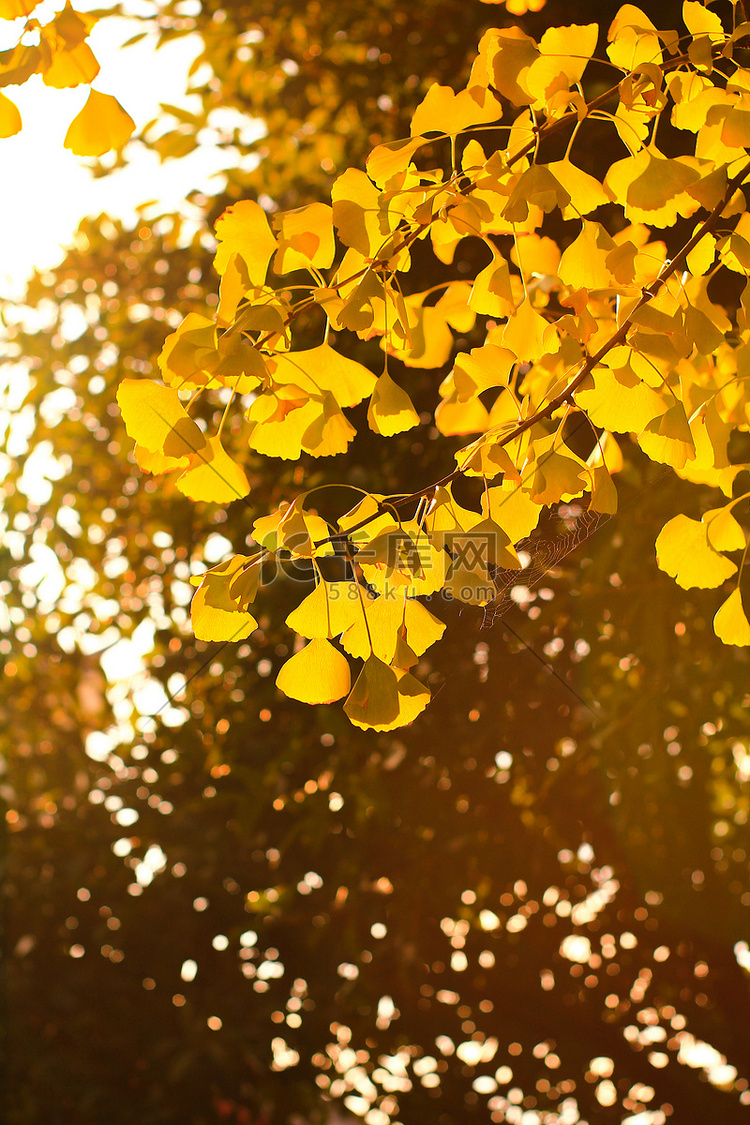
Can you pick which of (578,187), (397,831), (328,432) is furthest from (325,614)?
(397,831)

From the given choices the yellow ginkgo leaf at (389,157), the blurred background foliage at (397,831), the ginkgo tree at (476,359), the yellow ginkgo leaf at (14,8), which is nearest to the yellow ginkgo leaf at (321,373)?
the ginkgo tree at (476,359)

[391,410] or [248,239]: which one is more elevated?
[248,239]

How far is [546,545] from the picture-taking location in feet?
2.26

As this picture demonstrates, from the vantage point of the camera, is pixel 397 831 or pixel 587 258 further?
pixel 397 831

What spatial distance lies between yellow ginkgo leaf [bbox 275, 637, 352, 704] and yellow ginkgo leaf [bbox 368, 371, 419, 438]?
0.44 ft

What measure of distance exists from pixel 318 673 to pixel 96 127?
0.36 m

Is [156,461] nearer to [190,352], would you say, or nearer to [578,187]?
[190,352]

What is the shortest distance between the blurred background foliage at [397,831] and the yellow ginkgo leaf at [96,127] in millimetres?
510

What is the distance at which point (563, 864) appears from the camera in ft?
3.33

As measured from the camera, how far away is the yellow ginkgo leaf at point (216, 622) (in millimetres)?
461

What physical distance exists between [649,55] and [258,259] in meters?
0.27

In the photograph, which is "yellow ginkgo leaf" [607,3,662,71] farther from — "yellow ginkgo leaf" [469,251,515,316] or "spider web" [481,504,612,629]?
"spider web" [481,504,612,629]

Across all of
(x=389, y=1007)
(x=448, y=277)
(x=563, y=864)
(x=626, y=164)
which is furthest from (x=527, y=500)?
(x=389, y=1007)

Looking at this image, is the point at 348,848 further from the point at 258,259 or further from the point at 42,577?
the point at 258,259
